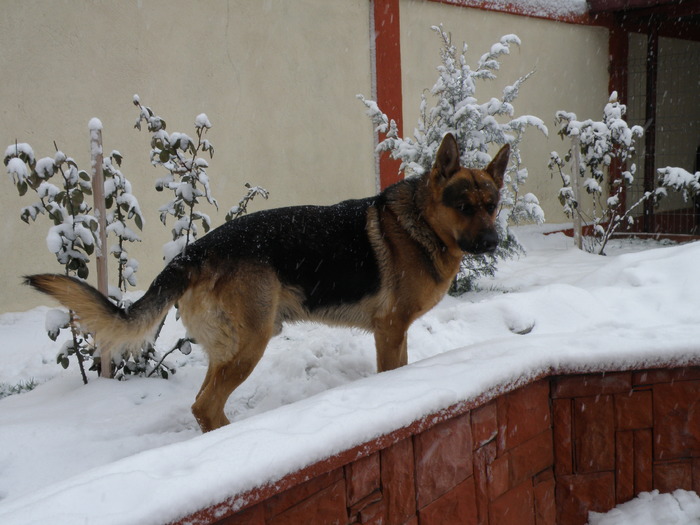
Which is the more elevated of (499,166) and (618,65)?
(618,65)

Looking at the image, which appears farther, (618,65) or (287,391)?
(618,65)

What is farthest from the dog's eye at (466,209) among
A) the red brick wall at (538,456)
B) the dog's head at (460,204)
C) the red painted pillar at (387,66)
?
the red painted pillar at (387,66)

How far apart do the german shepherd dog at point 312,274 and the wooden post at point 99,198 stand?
58cm

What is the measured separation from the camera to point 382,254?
128 inches

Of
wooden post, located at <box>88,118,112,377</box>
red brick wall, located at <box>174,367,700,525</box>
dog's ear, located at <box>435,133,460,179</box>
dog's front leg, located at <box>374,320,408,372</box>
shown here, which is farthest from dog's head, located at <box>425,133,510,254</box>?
wooden post, located at <box>88,118,112,377</box>

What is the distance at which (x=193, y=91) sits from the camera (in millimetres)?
6145

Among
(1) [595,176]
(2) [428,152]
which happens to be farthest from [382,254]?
(1) [595,176]

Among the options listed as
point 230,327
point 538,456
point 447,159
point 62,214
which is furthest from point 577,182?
point 62,214

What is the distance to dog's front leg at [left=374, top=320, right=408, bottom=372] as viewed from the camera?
10.6 ft

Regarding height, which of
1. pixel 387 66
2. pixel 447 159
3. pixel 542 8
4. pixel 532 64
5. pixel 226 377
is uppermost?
pixel 542 8

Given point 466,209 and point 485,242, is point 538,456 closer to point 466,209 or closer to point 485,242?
point 485,242

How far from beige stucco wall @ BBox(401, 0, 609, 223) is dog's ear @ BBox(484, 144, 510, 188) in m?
4.75

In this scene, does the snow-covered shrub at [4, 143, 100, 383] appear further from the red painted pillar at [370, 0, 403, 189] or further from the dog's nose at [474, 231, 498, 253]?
the red painted pillar at [370, 0, 403, 189]

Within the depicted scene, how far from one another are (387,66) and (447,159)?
4.88 m
